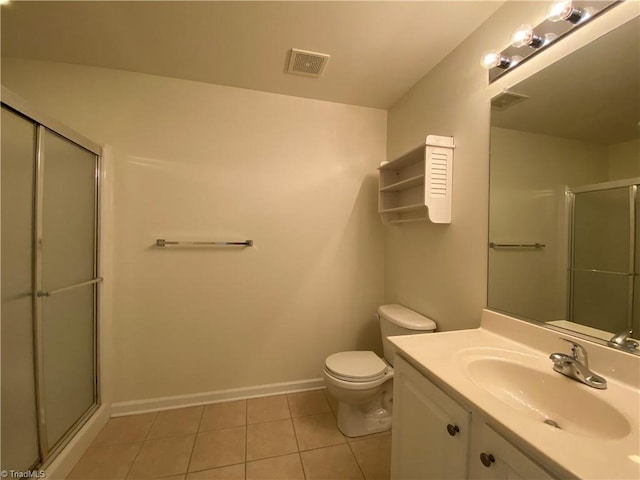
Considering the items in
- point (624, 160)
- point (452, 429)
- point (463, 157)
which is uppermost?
point (463, 157)

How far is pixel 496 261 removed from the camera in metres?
1.23

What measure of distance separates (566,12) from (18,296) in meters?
2.37

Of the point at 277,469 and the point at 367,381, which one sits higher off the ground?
the point at 367,381

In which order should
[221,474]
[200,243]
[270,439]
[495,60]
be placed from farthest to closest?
[200,243] → [270,439] → [221,474] → [495,60]

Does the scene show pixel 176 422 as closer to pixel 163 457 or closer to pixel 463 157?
→ pixel 163 457

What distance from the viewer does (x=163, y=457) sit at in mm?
1399

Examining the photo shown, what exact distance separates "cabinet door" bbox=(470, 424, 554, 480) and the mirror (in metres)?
0.58

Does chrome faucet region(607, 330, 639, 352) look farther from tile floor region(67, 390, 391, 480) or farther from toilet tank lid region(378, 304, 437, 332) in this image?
tile floor region(67, 390, 391, 480)

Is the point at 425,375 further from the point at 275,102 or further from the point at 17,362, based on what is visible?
the point at 275,102

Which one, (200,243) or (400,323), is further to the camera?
(200,243)

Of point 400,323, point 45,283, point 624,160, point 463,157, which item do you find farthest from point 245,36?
point 400,323

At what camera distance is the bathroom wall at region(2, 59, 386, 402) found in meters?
1.70

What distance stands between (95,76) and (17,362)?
1.68 m

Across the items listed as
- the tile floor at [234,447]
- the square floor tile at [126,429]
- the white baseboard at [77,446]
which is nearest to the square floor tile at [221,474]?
the tile floor at [234,447]
